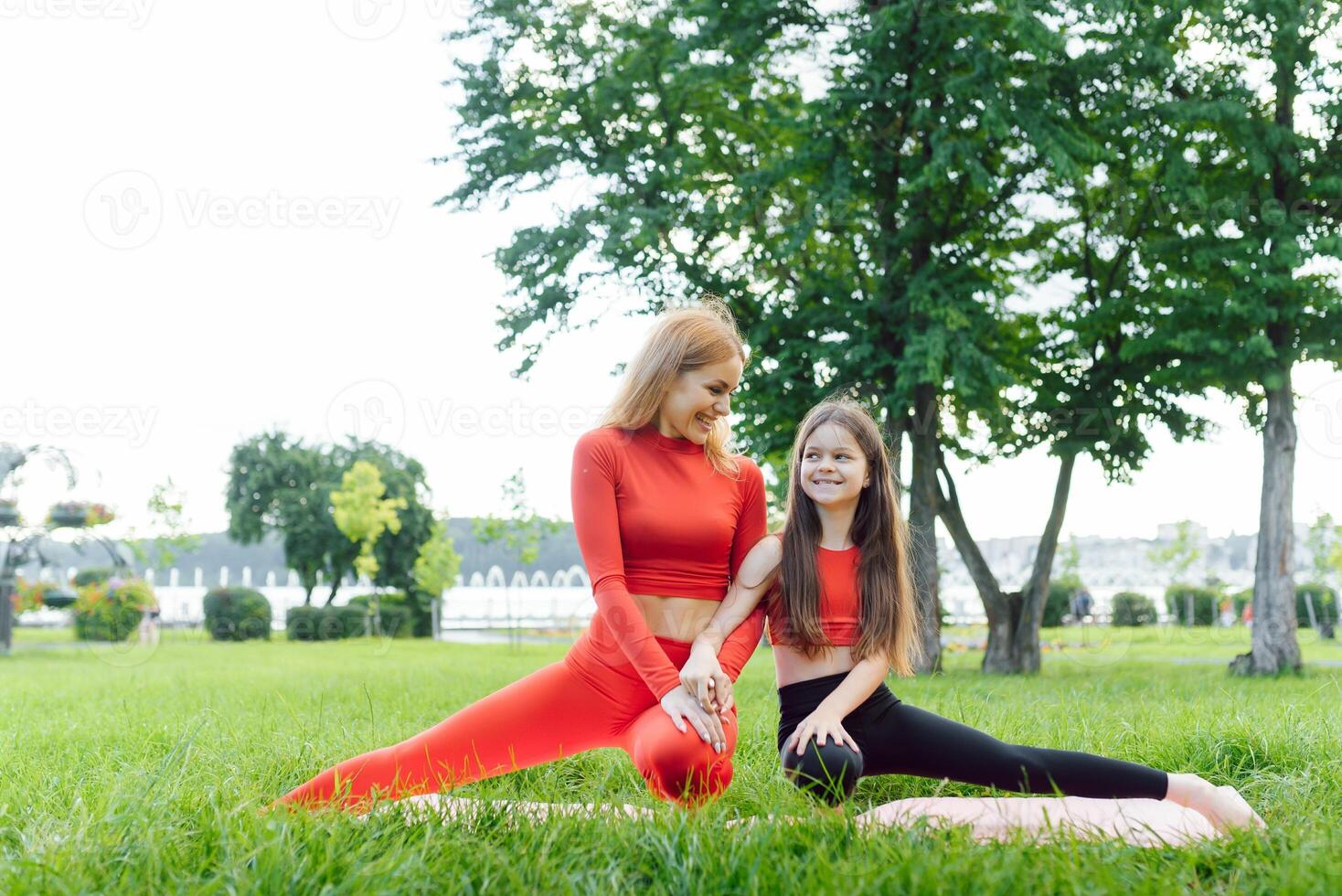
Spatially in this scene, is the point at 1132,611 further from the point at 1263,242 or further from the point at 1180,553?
the point at 1263,242

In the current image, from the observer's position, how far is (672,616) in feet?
11.6

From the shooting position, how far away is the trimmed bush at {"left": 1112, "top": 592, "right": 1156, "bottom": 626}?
31.6 metres

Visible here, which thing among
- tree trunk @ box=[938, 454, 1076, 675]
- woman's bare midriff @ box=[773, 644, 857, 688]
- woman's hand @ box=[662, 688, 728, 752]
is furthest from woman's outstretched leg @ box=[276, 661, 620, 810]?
tree trunk @ box=[938, 454, 1076, 675]

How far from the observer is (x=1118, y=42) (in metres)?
11.0

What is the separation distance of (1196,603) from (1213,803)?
30.6m

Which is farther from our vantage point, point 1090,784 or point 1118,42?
point 1118,42

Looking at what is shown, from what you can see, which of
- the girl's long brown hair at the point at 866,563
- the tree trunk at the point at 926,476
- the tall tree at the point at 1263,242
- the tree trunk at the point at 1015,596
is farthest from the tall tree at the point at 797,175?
the girl's long brown hair at the point at 866,563

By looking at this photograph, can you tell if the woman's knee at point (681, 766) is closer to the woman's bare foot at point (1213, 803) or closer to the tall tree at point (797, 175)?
the woman's bare foot at point (1213, 803)

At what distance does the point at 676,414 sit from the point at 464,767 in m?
1.36

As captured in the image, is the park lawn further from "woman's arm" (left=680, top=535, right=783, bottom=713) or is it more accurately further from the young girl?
"woman's arm" (left=680, top=535, right=783, bottom=713)

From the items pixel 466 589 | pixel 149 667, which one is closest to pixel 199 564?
pixel 466 589

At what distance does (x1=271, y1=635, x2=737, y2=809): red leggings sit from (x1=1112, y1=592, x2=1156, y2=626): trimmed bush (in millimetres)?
31101

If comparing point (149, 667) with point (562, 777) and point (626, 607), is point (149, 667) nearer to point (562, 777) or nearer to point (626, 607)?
point (562, 777)

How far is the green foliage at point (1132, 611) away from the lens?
31625 millimetres
